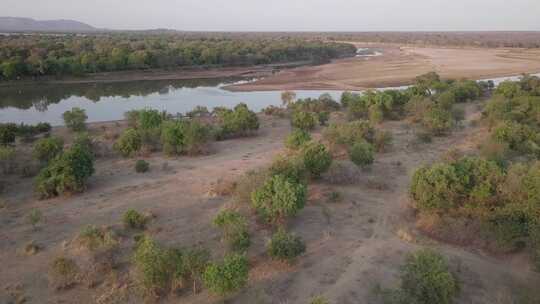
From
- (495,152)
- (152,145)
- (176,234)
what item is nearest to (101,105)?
(152,145)

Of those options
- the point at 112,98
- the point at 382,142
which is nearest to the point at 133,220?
the point at 382,142

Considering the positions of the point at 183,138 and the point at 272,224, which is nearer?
the point at 272,224

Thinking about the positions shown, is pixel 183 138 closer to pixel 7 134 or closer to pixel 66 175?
pixel 66 175

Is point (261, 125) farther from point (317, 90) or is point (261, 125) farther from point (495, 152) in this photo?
point (317, 90)

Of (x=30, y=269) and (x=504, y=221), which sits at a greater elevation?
(x=504, y=221)

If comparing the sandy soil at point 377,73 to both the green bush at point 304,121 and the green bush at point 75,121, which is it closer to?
the green bush at point 304,121

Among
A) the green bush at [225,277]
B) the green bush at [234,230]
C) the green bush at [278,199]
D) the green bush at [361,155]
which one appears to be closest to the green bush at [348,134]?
the green bush at [361,155]

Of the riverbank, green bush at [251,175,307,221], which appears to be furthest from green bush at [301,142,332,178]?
the riverbank
